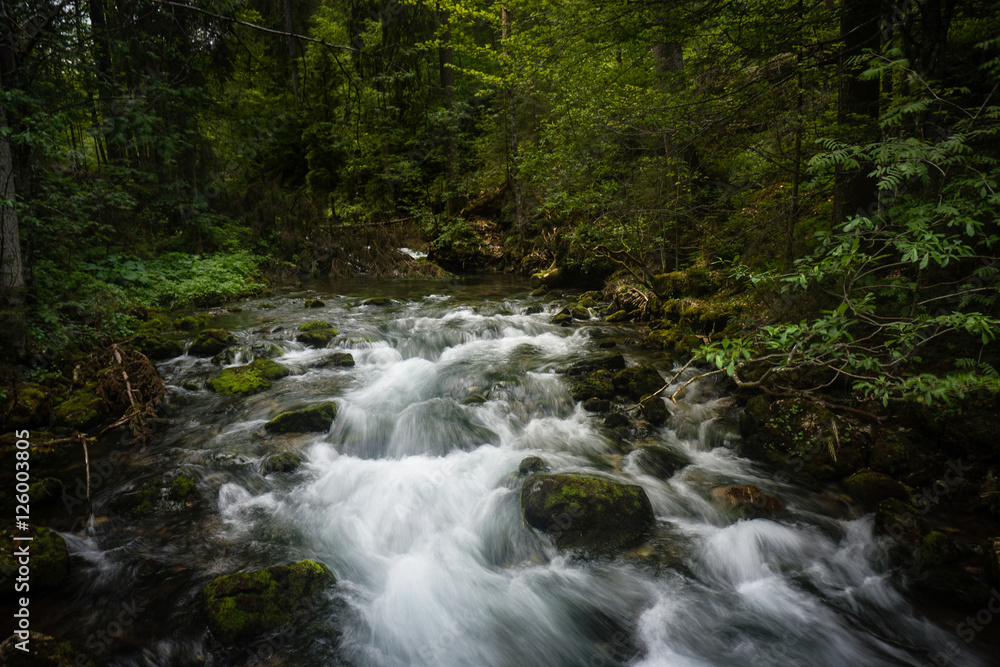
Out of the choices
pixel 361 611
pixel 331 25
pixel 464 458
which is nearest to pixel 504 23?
pixel 331 25

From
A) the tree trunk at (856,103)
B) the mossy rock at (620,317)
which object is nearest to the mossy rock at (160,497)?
the tree trunk at (856,103)

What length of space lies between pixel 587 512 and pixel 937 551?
9.22 feet

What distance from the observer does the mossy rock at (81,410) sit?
5633 millimetres

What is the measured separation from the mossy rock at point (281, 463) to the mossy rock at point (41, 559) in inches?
73.4

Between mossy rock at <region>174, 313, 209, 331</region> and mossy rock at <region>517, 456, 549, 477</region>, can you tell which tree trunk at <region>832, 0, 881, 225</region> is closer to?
mossy rock at <region>517, 456, 549, 477</region>

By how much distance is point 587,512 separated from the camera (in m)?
4.48

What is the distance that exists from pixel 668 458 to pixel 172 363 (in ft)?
27.3

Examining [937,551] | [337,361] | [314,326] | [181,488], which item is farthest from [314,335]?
[937,551]

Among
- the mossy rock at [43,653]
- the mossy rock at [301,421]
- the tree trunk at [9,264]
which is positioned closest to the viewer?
the mossy rock at [43,653]

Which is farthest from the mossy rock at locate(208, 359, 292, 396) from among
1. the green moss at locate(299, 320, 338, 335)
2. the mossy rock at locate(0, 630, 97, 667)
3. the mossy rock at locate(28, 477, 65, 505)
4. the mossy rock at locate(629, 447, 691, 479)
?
the mossy rock at locate(629, 447, 691, 479)

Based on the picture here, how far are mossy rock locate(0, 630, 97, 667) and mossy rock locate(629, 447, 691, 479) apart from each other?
202 inches

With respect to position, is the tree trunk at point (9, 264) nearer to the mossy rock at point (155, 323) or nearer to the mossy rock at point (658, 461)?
the mossy rock at point (155, 323)

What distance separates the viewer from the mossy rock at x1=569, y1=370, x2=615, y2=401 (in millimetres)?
7055

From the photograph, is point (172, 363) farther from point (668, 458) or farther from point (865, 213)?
point (865, 213)
